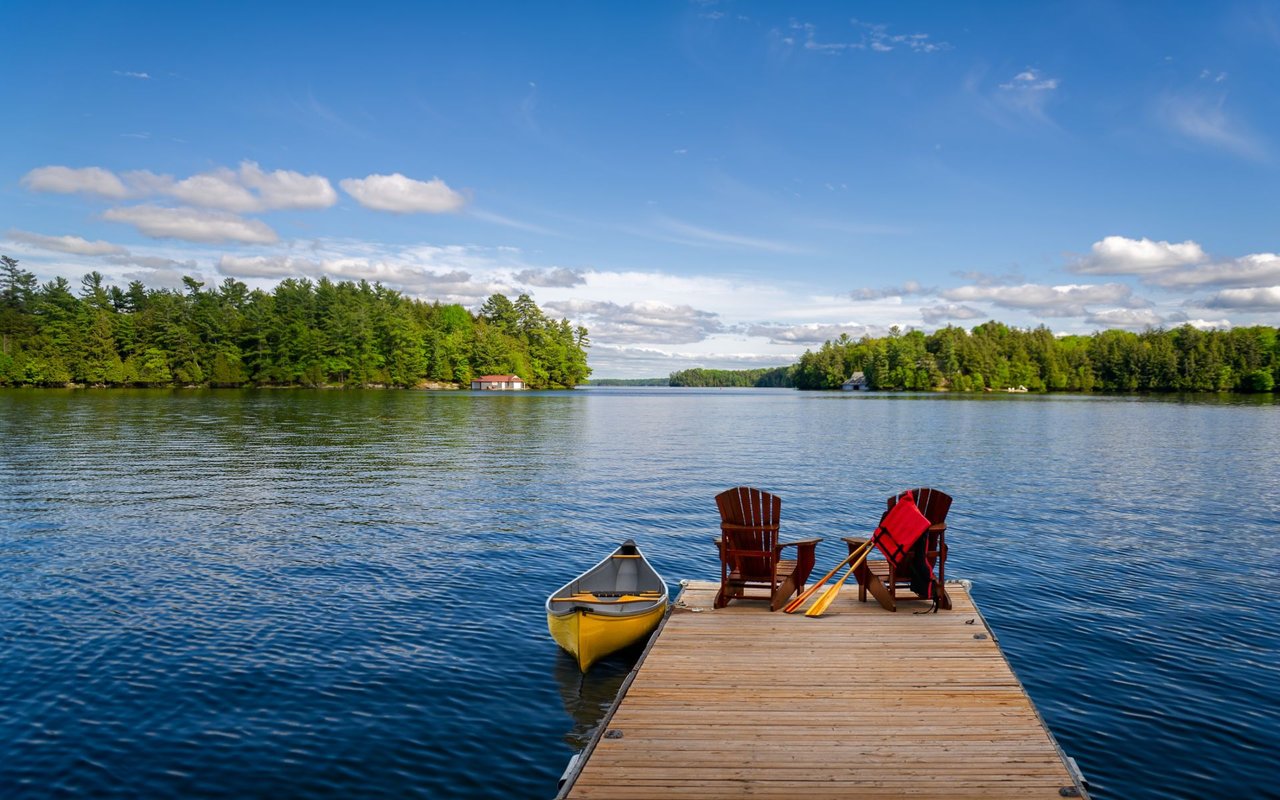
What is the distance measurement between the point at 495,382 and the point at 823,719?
592 ft

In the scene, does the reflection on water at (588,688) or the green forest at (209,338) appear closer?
the reflection on water at (588,688)

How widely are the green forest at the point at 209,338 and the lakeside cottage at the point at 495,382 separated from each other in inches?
452

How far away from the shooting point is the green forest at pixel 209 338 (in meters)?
129

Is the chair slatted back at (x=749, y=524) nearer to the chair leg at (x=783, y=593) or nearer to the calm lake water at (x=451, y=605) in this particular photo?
the chair leg at (x=783, y=593)

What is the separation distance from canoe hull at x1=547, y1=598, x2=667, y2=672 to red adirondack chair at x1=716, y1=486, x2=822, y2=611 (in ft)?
4.14

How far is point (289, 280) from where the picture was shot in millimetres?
160625

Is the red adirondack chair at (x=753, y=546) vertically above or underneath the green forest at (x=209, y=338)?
underneath

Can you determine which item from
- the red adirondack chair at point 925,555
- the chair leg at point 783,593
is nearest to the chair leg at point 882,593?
the red adirondack chair at point 925,555

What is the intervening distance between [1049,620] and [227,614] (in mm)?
16342

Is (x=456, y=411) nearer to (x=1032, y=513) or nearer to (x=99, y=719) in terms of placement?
(x=1032, y=513)

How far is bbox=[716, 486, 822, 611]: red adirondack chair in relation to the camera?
38.8ft

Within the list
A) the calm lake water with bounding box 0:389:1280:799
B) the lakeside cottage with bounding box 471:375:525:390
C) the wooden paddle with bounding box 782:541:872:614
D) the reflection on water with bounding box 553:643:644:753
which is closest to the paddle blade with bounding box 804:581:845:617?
the wooden paddle with bounding box 782:541:872:614

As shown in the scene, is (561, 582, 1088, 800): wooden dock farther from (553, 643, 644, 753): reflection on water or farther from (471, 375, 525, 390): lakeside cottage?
(471, 375, 525, 390): lakeside cottage

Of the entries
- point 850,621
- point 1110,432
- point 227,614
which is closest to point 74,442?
point 227,614
